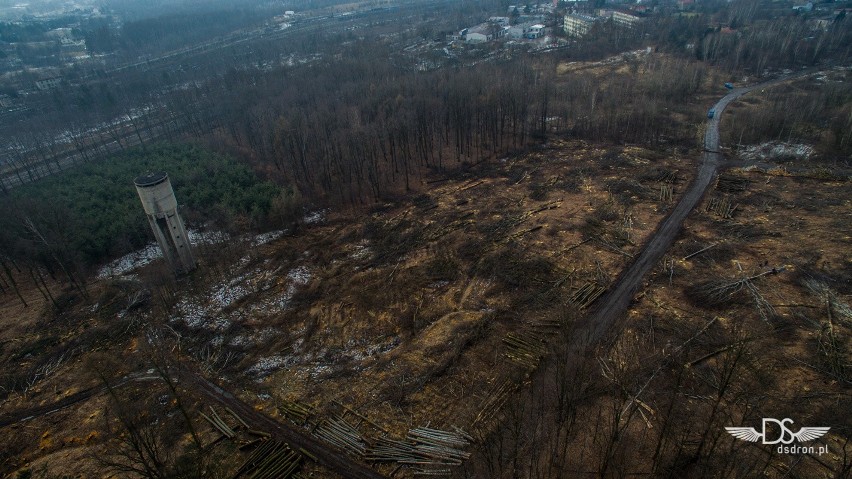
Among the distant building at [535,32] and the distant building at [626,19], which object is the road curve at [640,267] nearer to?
the distant building at [535,32]

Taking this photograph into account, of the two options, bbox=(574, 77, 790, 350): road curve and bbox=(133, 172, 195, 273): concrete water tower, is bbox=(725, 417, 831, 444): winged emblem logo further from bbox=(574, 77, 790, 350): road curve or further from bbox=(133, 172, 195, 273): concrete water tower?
bbox=(133, 172, 195, 273): concrete water tower

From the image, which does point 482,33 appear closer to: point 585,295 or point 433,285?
point 433,285

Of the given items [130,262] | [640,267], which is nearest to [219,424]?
[130,262]

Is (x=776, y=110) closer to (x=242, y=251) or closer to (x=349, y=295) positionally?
(x=349, y=295)

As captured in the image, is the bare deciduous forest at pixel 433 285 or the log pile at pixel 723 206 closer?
the bare deciduous forest at pixel 433 285

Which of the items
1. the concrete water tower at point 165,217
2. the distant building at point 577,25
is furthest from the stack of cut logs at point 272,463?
the distant building at point 577,25

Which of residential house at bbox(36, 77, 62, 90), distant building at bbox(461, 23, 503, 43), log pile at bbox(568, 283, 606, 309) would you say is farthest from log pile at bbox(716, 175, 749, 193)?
residential house at bbox(36, 77, 62, 90)
